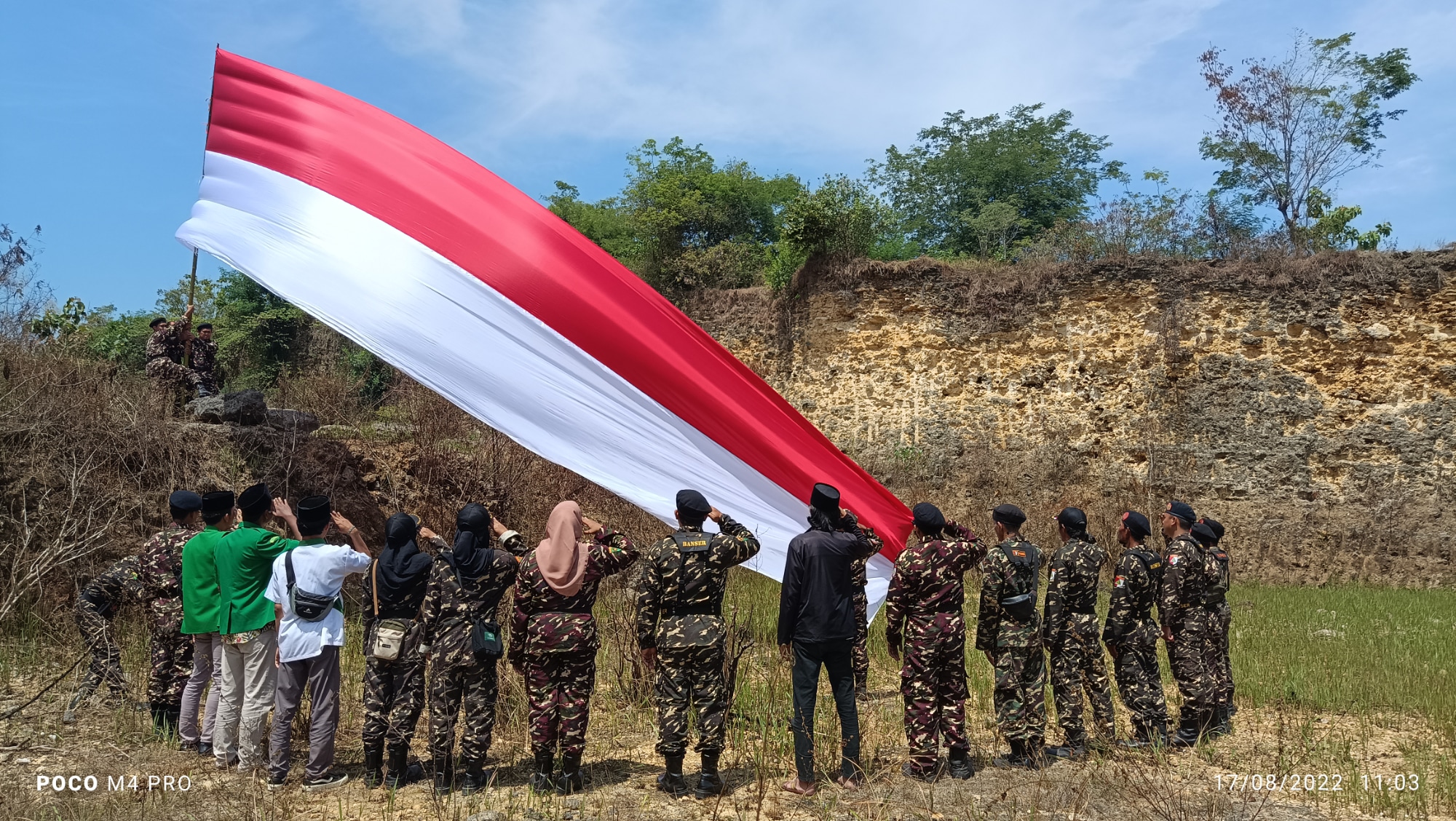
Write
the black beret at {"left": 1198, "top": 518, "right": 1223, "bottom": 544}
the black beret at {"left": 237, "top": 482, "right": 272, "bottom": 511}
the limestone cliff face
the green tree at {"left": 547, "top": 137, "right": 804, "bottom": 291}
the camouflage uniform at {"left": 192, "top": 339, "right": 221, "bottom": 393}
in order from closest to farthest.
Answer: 1. the black beret at {"left": 237, "top": 482, "right": 272, "bottom": 511}
2. the black beret at {"left": 1198, "top": 518, "right": 1223, "bottom": 544}
3. the camouflage uniform at {"left": 192, "top": 339, "right": 221, "bottom": 393}
4. the limestone cliff face
5. the green tree at {"left": 547, "top": 137, "right": 804, "bottom": 291}

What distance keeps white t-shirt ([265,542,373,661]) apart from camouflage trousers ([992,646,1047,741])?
3860mm

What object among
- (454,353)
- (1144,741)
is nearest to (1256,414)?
(1144,741)

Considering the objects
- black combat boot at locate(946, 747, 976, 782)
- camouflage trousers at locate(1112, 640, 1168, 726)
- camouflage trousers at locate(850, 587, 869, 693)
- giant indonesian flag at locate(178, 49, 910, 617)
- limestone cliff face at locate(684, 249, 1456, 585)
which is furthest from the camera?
limestone cliff face at locate(684, 249, 1456, 585)

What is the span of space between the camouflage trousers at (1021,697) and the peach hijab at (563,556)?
2.65m

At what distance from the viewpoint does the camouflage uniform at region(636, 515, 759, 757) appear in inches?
190

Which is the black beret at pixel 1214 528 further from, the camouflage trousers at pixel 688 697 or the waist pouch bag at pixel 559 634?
the waist pouch bag at pixel 559 634

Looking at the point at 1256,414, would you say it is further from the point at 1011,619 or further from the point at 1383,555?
the point at 1011,619

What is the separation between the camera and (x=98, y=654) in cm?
601

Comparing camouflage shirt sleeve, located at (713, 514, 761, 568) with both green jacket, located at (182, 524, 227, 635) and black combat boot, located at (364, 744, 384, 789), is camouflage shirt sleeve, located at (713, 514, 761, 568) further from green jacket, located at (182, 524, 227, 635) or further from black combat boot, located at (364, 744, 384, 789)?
green jacket, located at (182, 524, 227, 635)

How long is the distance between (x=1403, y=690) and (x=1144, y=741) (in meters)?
2.68

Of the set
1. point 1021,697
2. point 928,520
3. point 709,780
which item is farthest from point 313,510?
point 1021,697

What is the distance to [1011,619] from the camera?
18.2 feet

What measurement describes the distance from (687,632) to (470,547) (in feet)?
4.16


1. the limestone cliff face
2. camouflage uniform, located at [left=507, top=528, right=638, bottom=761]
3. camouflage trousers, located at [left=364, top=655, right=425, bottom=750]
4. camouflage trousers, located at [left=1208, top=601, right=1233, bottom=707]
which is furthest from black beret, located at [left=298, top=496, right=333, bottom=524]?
the limestone cliff face
